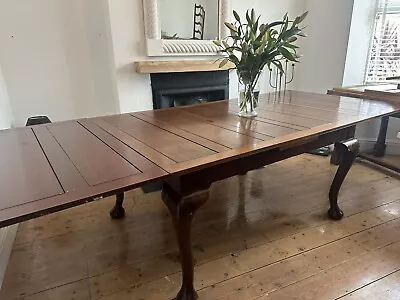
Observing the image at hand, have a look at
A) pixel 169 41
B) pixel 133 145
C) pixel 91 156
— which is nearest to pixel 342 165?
pixel 133 145

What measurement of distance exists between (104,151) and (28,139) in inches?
17.0

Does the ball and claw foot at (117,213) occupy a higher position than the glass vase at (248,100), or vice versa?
the glass vase at (248,100)

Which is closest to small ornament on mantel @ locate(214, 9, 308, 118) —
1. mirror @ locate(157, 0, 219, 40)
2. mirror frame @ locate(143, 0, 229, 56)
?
mirror frame @ locate(143, 0, 229, 56)

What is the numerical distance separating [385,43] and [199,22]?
197 centimetres

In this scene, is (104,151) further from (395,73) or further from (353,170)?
(395,73)

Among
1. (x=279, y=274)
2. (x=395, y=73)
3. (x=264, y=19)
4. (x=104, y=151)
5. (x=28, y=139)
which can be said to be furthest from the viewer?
(x=264, y=19)

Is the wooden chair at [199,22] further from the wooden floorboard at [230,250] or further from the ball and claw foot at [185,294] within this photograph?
the ball and claw foot at [185,294]

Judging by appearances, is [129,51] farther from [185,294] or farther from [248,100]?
[185,294]

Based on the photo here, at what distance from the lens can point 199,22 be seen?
318 centimetres

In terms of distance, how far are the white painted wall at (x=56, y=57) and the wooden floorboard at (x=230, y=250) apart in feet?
3.84

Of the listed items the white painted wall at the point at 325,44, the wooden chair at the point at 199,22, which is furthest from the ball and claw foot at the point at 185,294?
the white painted wall at the point at 325,44

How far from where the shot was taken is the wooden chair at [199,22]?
10.3 ft

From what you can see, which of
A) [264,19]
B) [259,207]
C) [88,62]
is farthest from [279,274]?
[264,19]

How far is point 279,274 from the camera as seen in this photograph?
1.52 meters
